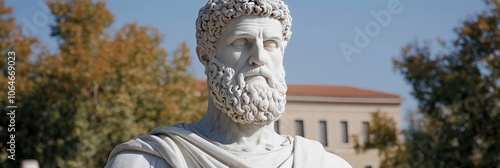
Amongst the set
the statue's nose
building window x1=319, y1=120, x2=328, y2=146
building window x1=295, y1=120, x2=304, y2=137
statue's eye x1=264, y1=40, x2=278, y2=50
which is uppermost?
statue's eye x1=264, y1=40, x2=278, y2=50

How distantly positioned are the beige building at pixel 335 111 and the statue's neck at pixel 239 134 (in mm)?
53134

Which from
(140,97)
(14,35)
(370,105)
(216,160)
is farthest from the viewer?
(370,105)

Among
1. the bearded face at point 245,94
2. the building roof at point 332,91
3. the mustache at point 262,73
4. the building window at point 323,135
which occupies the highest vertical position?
the mustache at point 262,73

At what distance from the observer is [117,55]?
34.8 meters

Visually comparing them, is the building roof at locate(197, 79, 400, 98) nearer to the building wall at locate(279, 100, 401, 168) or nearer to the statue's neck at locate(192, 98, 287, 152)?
the building wall at locate(279, 100, 401, 168)

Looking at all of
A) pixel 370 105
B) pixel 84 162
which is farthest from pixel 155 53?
pixel 370 105

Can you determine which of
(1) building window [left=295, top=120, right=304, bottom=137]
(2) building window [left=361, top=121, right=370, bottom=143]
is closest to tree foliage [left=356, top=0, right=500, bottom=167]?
(2) building window [left=361, top=121, right=370, bottom=143]

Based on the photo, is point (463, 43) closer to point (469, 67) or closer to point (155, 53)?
point (469, 67)

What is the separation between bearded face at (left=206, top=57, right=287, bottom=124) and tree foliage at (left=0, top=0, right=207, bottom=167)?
1039 inches

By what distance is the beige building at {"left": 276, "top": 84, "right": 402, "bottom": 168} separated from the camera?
61.2 m

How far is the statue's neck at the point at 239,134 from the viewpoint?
274 inches

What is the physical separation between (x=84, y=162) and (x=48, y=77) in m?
3.19

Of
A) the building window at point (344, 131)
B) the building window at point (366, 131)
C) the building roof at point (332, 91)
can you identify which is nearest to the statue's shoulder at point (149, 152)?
the building window at point (366, 131)

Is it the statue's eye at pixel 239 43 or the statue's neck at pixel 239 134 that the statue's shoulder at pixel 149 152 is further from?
the statue's eye at pixel 239 43
